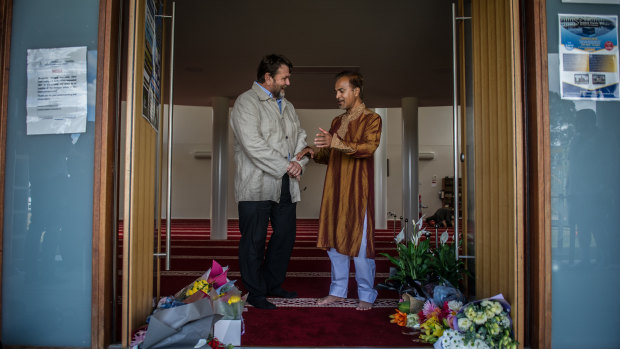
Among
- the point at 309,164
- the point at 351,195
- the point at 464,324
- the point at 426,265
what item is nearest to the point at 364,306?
the point at 426,265

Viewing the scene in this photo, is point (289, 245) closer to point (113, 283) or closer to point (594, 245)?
point (113, 283)

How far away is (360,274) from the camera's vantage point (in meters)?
3.05

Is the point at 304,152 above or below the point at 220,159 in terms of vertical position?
below

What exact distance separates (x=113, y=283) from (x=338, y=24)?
3769 millimetres

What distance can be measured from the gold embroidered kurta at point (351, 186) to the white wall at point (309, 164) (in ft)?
41.3

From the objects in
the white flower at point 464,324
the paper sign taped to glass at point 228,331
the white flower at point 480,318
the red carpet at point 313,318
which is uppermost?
the white flower at point 480,318

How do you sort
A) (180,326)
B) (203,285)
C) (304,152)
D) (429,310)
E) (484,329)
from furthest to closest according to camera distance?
(304,152) < (429,310) < (203,285) < (484,329) < (180,326)

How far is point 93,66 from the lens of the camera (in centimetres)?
224

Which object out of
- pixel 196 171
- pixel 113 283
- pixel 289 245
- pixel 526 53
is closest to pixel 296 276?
pixel 289 245

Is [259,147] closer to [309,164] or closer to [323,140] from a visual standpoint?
[323,140]

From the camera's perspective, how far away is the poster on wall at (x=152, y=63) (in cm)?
254

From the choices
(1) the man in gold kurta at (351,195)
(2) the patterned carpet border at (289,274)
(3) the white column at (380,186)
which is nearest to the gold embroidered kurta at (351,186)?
(1) the man in gold kurta at (351,195)

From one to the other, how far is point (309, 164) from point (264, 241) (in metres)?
12.9

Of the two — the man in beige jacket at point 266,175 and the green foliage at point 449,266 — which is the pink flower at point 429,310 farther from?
the man in beige jacket at point 266,175
